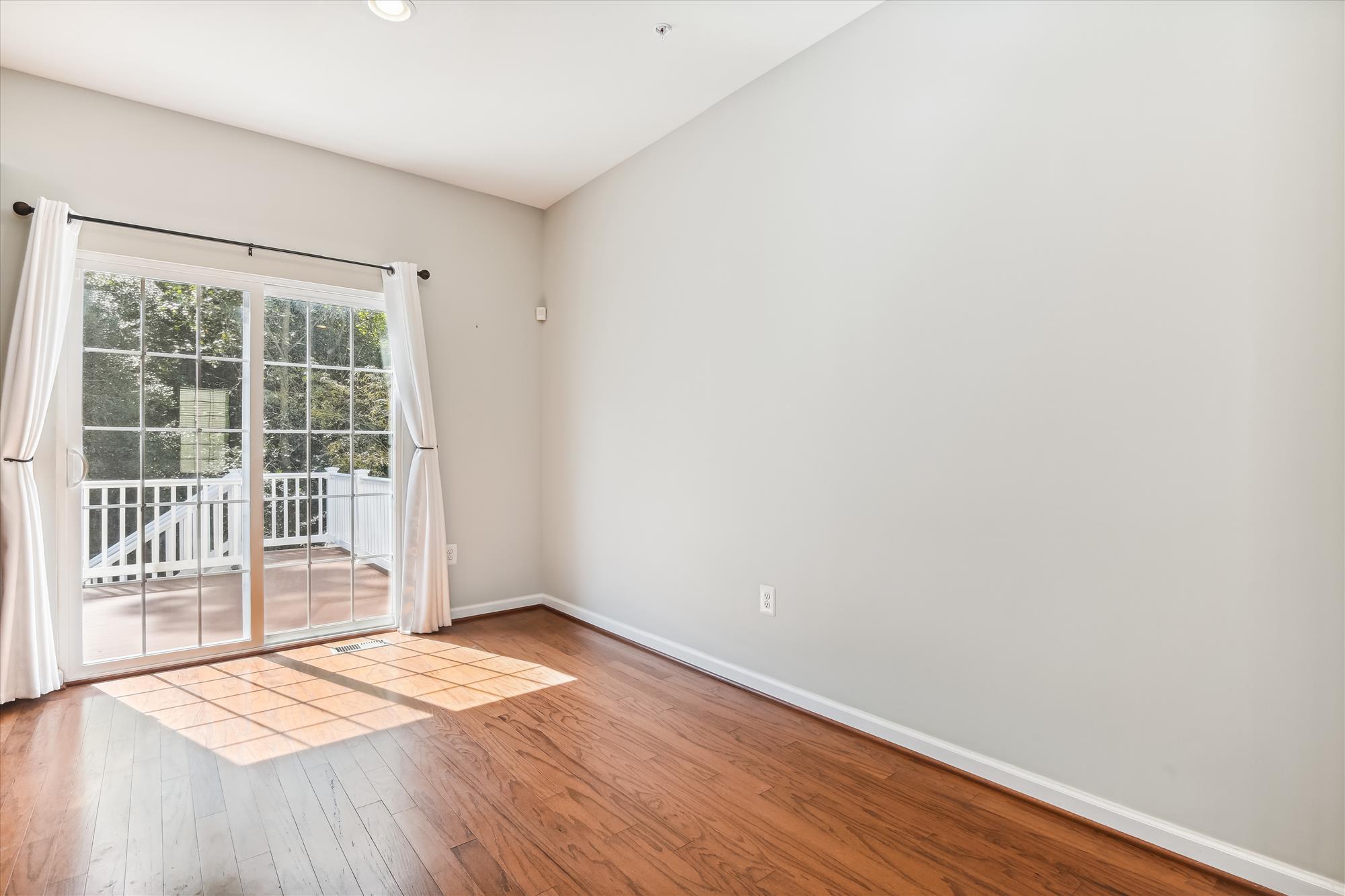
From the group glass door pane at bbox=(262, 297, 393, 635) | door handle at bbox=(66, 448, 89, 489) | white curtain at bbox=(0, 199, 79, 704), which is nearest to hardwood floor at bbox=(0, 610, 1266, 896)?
white curtain at bbox=(0, 199, 79, 704)

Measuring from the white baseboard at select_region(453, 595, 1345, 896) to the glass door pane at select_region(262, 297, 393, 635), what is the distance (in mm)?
2052

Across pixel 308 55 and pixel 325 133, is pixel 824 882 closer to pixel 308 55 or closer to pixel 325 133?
pixel 308 55

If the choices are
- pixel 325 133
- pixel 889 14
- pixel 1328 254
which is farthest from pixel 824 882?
pixel 325 133

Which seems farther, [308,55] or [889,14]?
[308,55]

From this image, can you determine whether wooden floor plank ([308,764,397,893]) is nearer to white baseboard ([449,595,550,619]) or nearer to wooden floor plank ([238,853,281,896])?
wooden floor plank ([238,853,281,896])

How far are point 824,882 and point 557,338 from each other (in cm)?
351

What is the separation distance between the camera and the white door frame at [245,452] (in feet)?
9.69

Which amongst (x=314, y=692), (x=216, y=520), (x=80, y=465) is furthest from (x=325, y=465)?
(x=314, y=692)

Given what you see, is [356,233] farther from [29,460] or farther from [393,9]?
[29,460]

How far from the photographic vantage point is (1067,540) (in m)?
1.96

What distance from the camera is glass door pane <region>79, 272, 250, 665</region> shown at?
10.1 feet

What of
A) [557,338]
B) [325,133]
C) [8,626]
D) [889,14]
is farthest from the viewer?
[557,338]

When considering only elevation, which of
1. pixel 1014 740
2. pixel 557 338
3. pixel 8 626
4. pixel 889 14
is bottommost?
pixel 1014 740

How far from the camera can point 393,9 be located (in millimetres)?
2457
